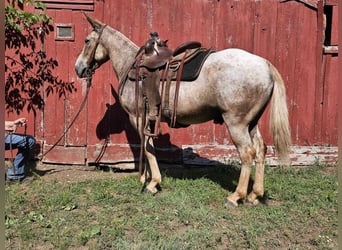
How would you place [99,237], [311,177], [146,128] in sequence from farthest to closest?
[311,177] < [146,128] < [99,237]

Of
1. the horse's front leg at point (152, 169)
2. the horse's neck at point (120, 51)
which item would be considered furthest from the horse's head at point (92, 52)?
the horse's front leg at point (152, 169)

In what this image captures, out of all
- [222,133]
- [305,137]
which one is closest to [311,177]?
[305,137]

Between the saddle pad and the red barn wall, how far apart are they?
173 centimetres

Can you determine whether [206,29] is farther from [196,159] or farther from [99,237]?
[99,237]

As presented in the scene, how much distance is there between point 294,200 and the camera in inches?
175

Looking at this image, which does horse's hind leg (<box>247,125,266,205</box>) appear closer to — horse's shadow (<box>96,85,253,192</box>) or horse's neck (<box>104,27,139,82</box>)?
horse's shadow (<box>96,85,253,192</box>)

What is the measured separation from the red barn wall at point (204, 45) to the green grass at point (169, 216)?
37.5 inches

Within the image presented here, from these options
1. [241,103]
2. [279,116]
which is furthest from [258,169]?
[241,103]

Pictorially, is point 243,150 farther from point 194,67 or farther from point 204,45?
point 204,45

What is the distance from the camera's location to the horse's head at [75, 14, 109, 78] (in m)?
4.93

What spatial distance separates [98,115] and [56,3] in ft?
6.37

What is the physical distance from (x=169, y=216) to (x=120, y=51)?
7.81 ft

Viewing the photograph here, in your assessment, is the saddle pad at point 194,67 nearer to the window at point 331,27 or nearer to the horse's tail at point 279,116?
the horse's tail at point 279,116

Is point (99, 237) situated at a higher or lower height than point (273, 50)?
lower
